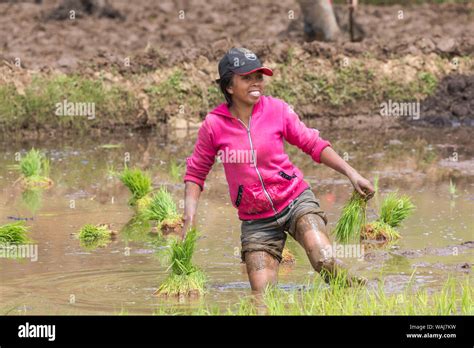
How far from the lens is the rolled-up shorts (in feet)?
28.0

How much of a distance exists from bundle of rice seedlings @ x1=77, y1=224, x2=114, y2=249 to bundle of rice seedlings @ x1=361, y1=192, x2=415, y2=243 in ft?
6.94

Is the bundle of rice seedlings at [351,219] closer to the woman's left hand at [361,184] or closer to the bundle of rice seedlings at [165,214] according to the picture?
the woman's left hand at [361,184]

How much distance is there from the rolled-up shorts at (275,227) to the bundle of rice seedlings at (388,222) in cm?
181

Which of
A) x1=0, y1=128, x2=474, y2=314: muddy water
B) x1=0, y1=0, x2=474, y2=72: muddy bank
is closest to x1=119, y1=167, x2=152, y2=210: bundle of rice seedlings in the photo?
x1=0, y1=128, x2=474, y2=314: muddy water

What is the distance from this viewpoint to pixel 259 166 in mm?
8477

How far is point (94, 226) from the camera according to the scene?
10.7 m

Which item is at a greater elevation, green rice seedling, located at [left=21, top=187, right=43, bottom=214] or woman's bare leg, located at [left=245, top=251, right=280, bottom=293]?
green rice seedling, located at [left=21, top=187, right=43, bottom=214]

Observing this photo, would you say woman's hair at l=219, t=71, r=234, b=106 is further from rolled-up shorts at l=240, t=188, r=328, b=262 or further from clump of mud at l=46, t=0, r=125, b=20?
clump of mud at l=46, t=0, r=125, b=20

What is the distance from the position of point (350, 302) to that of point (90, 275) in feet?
8.23

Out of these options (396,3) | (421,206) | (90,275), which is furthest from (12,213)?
(396,3)

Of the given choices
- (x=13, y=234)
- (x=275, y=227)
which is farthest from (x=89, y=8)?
(x=275, y=227)

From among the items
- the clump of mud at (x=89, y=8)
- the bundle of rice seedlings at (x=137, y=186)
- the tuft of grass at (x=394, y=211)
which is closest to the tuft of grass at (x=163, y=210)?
the bundle of rice seedlings at (x=137, y=186)

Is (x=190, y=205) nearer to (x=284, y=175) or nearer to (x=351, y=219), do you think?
(x=284, y=175)
